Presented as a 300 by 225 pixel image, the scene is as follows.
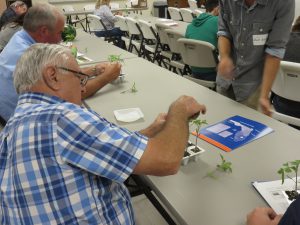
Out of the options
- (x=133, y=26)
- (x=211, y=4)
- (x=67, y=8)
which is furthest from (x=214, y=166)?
(x=67, y=8)

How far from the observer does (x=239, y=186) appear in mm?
1112

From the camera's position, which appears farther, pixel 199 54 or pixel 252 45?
pixel 199 54

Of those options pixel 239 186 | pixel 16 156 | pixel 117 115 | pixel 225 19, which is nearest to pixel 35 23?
pixel 117 115

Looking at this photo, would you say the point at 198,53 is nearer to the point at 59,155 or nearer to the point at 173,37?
the point at 173,37

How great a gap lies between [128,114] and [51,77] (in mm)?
747

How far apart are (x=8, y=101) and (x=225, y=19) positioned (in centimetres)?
145

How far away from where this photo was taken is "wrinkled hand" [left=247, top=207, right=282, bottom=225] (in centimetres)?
91

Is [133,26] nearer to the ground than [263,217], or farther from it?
nearer to the ground

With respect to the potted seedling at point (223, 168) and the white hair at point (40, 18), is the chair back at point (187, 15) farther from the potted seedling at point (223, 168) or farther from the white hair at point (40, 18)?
the potted seedling at point (223, 168)

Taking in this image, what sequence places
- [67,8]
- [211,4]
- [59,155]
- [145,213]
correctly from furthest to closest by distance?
[67,8] < [211,4] < [145,213] < [59,155]

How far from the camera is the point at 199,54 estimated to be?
9.70 ft

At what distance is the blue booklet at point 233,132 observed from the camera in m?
1.39

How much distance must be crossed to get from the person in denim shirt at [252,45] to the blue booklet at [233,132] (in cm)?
32

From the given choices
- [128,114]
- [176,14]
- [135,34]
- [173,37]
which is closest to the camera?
[128,114]
